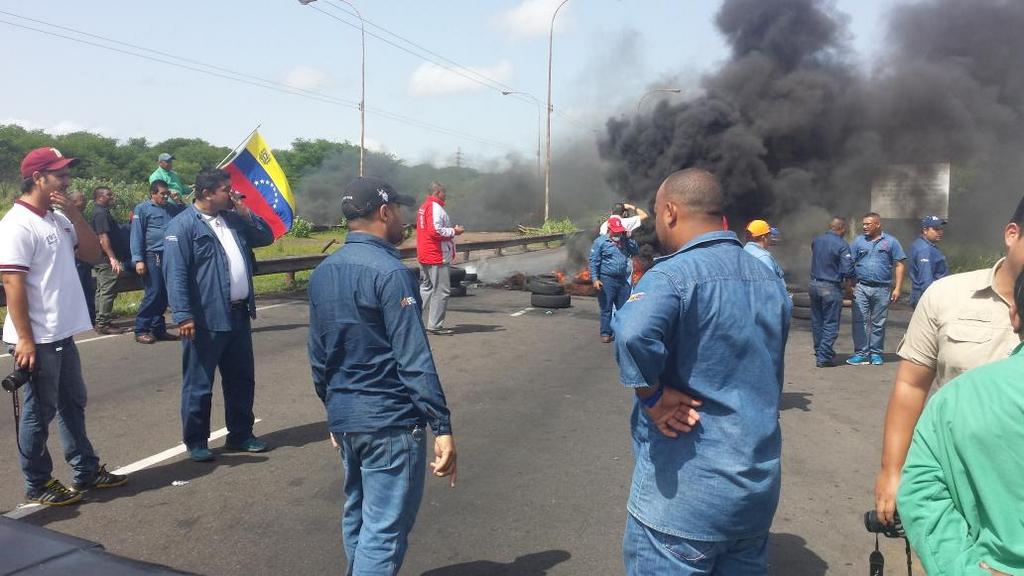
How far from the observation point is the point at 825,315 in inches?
369

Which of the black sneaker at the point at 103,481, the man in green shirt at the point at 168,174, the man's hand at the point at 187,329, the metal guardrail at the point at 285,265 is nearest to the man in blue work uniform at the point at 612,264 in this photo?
the metal guardrail at the point at 285,265

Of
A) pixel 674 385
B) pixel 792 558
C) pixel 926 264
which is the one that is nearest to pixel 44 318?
pixel 674 385

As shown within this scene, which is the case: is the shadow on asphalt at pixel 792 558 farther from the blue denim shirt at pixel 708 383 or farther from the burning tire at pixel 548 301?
the burning tire at pixel 548 301

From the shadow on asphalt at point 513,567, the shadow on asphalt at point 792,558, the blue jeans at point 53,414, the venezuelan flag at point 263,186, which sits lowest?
the shadow on asphalt at point 792,558

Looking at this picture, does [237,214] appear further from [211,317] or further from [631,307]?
[631,307]

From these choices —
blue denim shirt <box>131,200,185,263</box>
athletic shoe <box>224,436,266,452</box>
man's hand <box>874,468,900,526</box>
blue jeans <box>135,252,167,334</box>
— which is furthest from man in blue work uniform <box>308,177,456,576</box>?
blue denim shirt <box>131,200,185,263</box>

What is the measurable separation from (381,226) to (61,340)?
2.48 meters

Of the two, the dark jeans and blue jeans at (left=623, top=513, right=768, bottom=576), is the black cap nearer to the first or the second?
blue jeans at (left=623, top=513, right=768, bottom=576)

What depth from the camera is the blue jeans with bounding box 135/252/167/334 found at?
934 centimetres

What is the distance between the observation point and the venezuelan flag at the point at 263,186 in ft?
32.4

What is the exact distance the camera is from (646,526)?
2424 millimetres

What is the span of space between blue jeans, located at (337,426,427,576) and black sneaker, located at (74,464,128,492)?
2.47 m

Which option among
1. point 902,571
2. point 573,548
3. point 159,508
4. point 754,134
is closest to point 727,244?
point 573,548

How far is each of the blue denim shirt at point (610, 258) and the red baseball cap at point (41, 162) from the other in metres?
6.97
